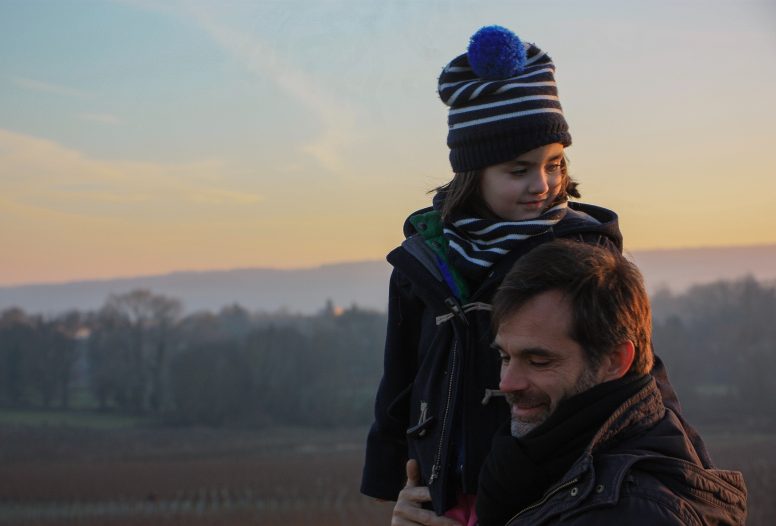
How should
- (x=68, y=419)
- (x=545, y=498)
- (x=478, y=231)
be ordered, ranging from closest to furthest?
(x=545, y=498) < (x=478, y=231) < (x=68, y=419)

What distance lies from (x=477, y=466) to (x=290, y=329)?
4972 cm

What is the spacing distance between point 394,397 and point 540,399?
3.34 feet

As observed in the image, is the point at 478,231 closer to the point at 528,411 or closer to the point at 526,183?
the point at 526,183

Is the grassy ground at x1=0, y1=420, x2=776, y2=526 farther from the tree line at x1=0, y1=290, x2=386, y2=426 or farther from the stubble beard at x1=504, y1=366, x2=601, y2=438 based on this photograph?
the stubble beard at x1=504, y1=366, x2=601, y2=438

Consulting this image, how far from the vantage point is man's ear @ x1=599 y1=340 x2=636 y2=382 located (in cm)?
247

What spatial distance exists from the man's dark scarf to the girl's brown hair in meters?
0.87

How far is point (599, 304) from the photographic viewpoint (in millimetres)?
2449

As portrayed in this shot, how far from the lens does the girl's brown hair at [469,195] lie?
10.4 ft

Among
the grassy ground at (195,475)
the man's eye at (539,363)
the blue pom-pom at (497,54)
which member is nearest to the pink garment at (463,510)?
the man's eye at (539,363)

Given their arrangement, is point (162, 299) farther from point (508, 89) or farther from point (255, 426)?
point (508, 89)

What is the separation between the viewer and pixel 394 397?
3471 millimetres

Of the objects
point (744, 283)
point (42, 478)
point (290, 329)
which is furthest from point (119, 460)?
point (744, 283)

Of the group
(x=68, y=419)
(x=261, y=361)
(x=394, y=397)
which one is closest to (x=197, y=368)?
(x=261, y=361)

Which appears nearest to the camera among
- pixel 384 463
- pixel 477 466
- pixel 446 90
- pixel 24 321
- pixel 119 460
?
pixel 477 466
